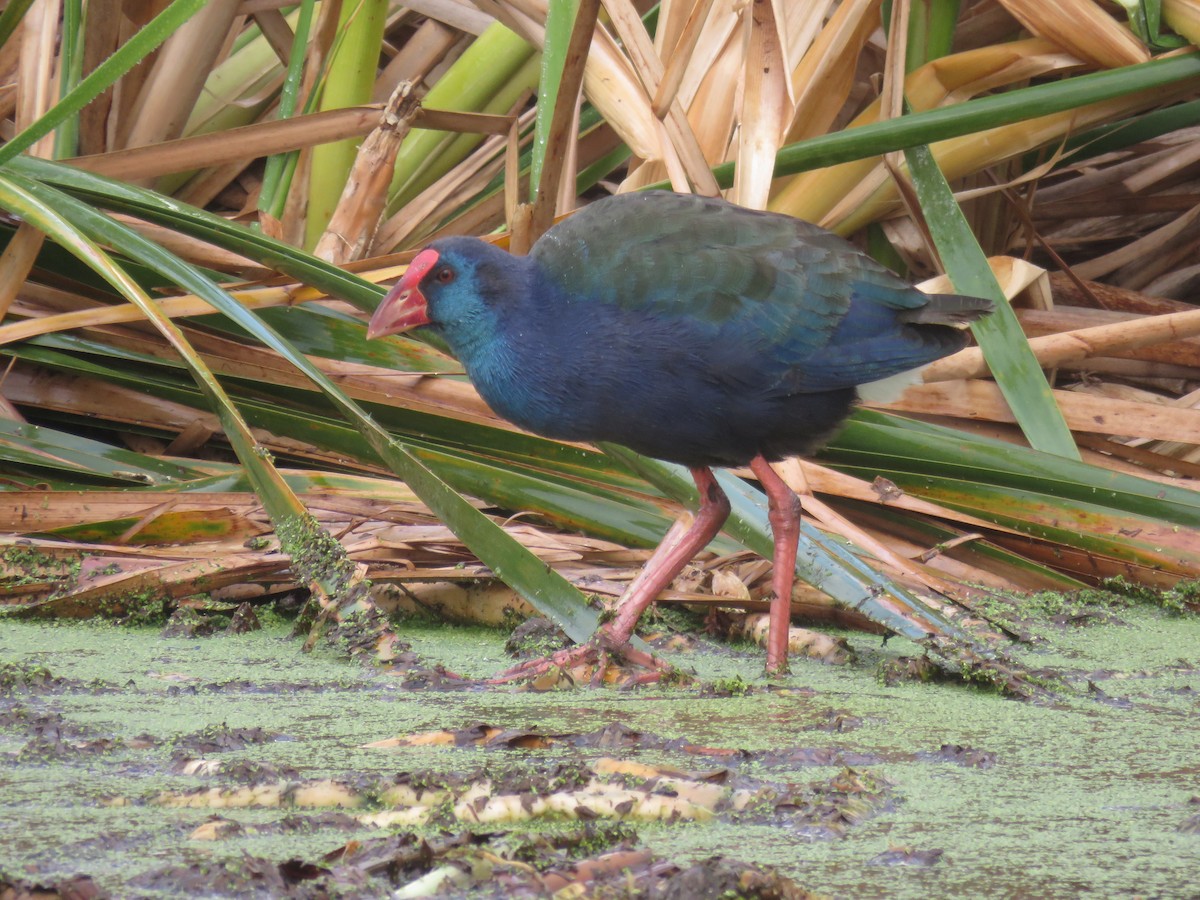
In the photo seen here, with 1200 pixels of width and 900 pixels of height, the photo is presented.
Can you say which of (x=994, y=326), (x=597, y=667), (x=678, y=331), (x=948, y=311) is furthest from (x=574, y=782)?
(x=994, y=326)

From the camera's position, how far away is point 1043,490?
2.56m

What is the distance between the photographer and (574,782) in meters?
1.31

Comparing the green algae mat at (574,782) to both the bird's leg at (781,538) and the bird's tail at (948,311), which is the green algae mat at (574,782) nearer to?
the bird's leg at (781,538)

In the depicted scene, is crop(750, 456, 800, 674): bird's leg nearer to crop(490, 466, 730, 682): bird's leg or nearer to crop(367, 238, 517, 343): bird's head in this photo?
crop(490, 466, 730, 682): bird's leg

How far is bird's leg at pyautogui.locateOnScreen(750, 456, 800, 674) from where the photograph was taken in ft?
6.90

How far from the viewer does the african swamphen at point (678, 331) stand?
6.62 ft

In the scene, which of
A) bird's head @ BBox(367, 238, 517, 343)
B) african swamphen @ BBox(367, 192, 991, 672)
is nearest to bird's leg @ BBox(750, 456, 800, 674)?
african swamphen @ BBox(367, 192, 991, 672)

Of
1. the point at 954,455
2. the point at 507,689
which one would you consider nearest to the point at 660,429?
the point at 507,689

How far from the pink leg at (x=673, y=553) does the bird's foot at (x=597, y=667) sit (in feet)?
0.07

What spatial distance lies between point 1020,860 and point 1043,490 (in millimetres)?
1510

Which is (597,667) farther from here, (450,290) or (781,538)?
(450,290)

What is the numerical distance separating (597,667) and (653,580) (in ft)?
0.72

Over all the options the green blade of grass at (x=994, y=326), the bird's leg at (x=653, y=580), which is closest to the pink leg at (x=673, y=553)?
the bird's leg at (x=653, y=580)

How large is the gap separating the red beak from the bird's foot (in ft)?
1.89
